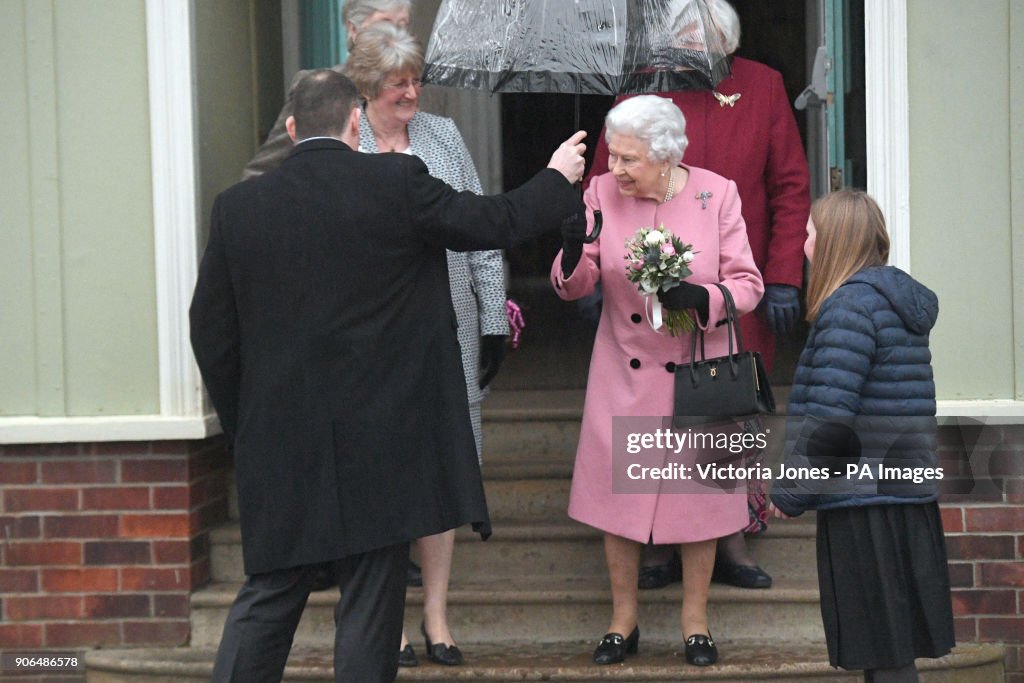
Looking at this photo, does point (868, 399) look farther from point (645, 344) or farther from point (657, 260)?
point (645, 344)

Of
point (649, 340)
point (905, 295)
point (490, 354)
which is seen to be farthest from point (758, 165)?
point (905, 295)

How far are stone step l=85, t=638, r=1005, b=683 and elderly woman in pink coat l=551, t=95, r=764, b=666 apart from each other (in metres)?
0.08

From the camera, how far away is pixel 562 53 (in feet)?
12.1

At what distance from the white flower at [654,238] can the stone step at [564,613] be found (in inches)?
52.4

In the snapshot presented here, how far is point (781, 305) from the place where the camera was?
4.48 meters

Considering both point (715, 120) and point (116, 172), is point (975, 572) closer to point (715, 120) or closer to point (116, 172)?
point (715, 120)

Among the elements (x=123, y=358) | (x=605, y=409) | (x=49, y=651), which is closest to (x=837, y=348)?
(x=605, y=409)

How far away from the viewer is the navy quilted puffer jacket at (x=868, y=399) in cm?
332

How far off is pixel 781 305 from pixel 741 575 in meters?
0.94

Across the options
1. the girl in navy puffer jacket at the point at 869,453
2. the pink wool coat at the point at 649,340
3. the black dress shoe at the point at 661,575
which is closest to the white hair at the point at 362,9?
the pink wool coat at the point at 649,340

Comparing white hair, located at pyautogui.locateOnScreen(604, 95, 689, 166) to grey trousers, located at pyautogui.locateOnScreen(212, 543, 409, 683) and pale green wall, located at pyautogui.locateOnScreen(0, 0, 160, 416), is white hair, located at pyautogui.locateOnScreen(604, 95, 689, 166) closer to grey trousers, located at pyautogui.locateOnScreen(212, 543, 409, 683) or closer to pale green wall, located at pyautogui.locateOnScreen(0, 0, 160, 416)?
grey trousers, located at pyautogui.locateOnScreen(212, 543, 409, 683)

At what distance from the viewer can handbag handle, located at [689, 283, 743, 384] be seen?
3.86 metres

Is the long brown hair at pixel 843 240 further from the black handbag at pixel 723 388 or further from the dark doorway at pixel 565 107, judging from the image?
the dark doorway at pixel 565 107

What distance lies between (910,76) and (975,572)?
1691 mm
